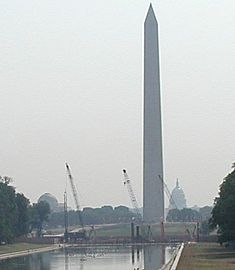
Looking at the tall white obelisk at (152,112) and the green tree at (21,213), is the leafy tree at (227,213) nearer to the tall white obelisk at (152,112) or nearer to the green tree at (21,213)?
the tall white obelisk at (152,112)

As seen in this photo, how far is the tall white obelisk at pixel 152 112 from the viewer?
100312mm

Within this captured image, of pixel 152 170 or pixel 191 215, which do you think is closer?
pixel 152 170

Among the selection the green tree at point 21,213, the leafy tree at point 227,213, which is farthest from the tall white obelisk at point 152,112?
the leafy tree at point 227,213

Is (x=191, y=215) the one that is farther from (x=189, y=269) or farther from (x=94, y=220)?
(x=189, y=269)

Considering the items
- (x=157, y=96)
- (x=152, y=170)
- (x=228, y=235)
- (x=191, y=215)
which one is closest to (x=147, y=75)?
(x=157, y=96)

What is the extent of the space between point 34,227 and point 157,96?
125ft

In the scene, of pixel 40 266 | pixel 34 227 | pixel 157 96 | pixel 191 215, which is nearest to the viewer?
pixel 40 266

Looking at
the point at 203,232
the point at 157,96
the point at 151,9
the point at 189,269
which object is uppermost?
the point at 151,9

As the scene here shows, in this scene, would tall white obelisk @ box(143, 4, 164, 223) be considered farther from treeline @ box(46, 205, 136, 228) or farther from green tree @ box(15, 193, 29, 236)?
treeline @ box(46, 205, 136, 228)

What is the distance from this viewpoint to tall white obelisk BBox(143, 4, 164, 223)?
10031 centimetres

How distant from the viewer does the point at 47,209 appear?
5108 inches

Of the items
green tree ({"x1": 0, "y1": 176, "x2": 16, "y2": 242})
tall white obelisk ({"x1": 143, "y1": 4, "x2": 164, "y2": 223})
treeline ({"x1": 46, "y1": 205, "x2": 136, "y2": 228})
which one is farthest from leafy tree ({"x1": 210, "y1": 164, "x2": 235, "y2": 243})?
treeline ({"x1": 46, "y1": 205, "x2": 136, "y2": 228})

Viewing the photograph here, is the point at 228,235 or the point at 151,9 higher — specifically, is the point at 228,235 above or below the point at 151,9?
below

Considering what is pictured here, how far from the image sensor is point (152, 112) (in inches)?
3949
